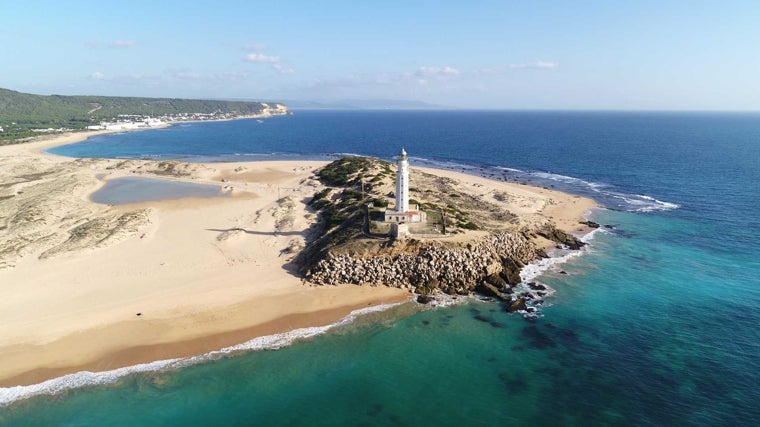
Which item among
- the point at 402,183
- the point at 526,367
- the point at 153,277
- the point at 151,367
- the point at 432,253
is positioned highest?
the point at 402,183

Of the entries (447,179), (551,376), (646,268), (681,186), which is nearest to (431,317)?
(551,376)

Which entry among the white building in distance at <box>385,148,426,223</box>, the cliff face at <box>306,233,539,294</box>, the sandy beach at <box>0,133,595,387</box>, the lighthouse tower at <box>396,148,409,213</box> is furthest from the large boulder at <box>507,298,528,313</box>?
the lighthouse tower at <box>396,148,409,213</box>

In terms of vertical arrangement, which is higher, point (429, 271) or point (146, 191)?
point (146, 191)

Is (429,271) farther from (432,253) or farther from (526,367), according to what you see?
(526,367)

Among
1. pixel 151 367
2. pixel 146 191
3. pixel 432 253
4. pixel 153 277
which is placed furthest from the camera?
pixel 146 191

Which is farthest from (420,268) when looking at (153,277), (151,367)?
(153,277)

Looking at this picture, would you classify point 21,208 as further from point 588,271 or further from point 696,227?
point 696,227
